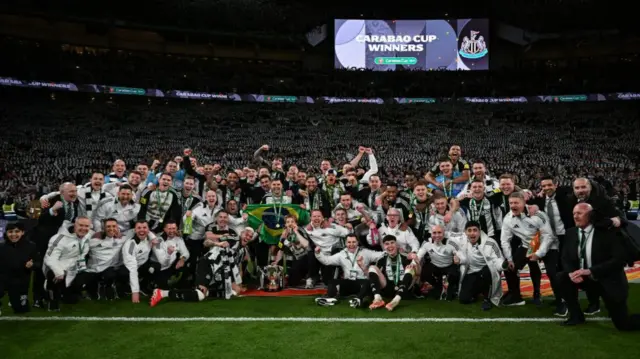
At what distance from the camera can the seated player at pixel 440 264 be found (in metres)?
6.79

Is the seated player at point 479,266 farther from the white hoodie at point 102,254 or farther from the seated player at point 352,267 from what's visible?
the white hoodie at point 102,254

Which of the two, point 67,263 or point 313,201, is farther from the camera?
point 313,201

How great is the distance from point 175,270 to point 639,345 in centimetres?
623

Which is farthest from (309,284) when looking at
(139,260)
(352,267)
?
(139,260)

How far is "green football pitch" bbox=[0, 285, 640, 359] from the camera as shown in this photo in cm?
463

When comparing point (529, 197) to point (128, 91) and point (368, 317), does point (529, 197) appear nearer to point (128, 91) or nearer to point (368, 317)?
point (368, 317)

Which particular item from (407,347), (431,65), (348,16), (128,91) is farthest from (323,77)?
(407,347)

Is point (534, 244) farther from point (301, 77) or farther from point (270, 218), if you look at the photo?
point (301, 77)

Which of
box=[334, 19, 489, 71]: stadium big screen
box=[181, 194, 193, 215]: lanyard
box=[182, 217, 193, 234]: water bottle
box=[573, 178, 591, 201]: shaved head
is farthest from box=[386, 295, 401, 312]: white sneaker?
box=[334, 19, 489, 71]: stadium big screen

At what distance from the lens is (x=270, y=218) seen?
8.27 m

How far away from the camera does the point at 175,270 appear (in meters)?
7.48

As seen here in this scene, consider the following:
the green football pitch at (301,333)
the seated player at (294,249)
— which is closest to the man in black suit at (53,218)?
the green football pitch at (301,333)

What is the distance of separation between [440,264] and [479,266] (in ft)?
1.94

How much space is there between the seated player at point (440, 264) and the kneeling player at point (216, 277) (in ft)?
9.03
